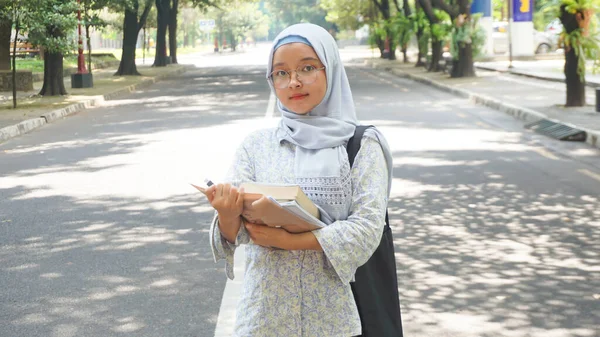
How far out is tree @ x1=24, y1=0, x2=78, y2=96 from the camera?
918 inches

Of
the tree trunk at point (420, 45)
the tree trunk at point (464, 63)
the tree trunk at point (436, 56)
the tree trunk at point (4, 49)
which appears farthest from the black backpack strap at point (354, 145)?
the tree trunk at point (420, 45)

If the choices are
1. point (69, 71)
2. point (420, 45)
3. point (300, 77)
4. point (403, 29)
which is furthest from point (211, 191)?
point (403, 29)

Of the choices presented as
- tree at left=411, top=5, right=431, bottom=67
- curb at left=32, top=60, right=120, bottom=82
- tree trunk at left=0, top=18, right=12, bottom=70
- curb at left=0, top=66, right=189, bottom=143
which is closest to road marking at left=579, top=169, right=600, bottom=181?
curb at left=0, top=66, right=189, bottom=143

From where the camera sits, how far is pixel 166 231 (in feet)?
26.5

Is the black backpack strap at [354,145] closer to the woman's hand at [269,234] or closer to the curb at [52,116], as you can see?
the woman's hand at [269,234]

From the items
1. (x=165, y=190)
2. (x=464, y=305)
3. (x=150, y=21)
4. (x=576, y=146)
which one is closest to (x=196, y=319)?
(x=464, y=305)

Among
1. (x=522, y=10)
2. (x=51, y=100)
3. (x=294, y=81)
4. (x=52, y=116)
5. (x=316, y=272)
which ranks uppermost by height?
(x=522, y=10)

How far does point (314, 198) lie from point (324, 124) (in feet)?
0.70

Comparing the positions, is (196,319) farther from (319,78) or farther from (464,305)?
(319,78)

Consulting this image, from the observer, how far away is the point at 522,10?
123 feet

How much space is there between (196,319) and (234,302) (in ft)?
1.26

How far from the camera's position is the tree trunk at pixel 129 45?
3953cm

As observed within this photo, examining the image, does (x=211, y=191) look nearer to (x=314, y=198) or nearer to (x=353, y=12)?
(x=314, y=198)

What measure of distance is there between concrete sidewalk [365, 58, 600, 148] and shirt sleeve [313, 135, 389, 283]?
11.0 metres
